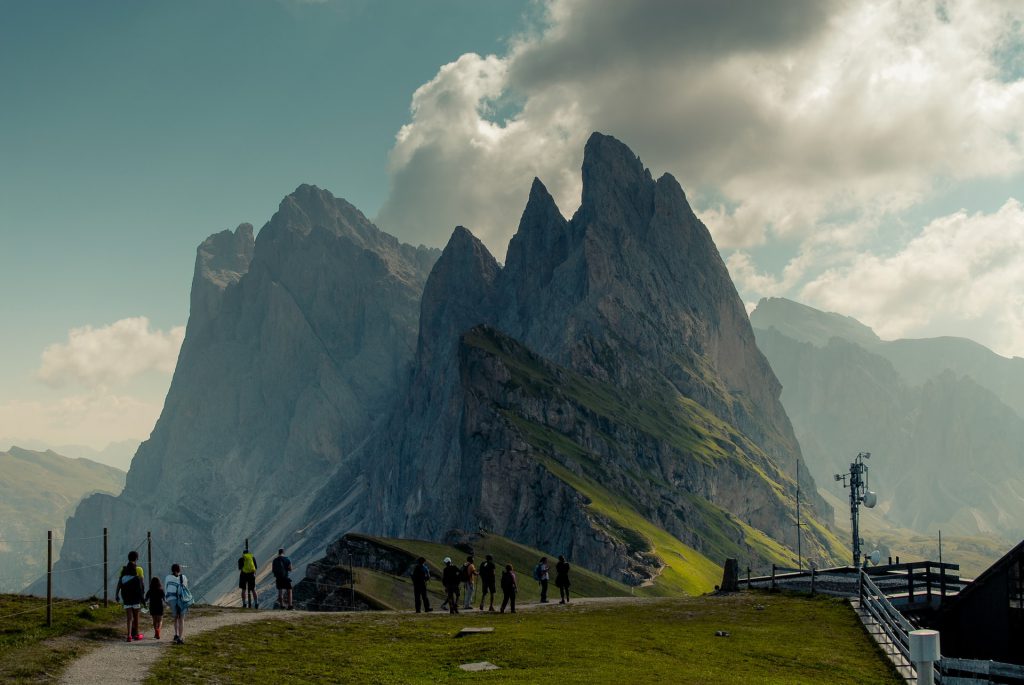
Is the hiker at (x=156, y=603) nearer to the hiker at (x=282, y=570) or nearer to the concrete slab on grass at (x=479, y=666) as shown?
the concrete slab on grass at (x=479, y=666)

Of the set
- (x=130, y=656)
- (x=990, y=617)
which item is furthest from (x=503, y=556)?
(x=130, y=656)

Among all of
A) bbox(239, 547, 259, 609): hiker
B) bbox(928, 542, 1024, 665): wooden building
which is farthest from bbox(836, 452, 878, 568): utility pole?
bbox(239, 547, 259, 609): hiker

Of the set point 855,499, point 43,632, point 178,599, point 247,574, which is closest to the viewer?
point 43,632

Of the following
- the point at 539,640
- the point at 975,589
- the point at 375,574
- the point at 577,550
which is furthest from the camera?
the point at 577,550

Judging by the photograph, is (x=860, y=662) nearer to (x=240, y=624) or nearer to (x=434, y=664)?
(x=434, y=664)

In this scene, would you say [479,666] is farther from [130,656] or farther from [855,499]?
[855,499]

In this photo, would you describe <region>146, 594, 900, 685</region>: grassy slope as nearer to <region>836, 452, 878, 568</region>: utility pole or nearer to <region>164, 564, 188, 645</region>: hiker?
<region>164, 564, 188, 645</region>: hiker

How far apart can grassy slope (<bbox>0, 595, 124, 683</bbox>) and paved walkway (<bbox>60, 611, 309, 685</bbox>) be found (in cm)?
58

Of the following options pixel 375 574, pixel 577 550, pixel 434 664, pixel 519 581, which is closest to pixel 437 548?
pixel 519 581

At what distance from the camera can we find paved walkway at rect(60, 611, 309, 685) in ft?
87.4

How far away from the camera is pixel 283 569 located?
49250 millimetres

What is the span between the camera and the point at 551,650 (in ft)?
113

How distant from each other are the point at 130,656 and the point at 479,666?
435 inches

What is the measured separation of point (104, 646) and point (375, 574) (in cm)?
4377
